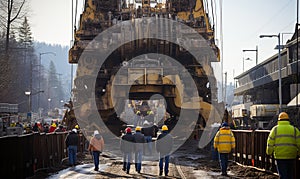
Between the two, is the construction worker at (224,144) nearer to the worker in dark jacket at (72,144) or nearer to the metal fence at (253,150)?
the metal fence at (253,150)

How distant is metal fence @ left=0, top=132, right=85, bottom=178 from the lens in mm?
10766

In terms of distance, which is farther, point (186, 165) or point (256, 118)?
point (256, 118)

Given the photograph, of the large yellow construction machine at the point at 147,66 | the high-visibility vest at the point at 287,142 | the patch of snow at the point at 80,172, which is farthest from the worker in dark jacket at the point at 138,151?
the large yellow construction machine at the point at 147,66

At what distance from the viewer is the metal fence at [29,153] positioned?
10766mm

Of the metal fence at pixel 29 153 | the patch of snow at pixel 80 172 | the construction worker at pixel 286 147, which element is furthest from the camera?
the patch of snow at pixel 80 172

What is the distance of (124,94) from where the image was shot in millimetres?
22297

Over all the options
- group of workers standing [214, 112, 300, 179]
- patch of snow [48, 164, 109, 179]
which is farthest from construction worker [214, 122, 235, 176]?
group of workers standing [214, 112, 300, 179]

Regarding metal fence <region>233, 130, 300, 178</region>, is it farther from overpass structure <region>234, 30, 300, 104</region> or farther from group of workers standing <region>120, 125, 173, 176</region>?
overpass structure <region>234, 30, 300, 104</region>

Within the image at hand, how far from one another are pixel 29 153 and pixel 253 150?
680 cm

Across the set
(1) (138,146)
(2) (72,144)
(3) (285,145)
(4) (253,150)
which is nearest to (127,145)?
(1) (138,146)

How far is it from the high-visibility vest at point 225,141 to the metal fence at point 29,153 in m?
5.34

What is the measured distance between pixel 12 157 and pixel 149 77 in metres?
11.7

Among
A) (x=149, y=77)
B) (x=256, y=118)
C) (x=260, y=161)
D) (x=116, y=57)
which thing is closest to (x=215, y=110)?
(x=149, y=77)

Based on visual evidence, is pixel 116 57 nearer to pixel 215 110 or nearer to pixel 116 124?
pixel 116 124
